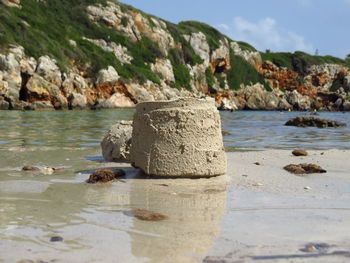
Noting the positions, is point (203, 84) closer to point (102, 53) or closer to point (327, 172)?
point (102, 53)

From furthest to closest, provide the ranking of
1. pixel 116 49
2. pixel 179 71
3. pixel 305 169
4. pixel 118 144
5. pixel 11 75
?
1. pixel 179 71
2. pixel 116 49
3. pixel 11 75
4. pixel 118 144
5. pixel 305 169

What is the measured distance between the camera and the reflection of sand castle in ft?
10.2

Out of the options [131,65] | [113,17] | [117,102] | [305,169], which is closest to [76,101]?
[117,102]

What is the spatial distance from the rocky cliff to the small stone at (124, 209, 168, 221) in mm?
40760

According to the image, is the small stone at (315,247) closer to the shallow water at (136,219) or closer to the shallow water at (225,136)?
the shallow water at (136,219)

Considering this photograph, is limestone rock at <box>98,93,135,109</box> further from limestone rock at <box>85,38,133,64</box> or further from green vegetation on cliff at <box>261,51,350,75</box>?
green vegetation on cliff at <box>261,51,350,75</box>

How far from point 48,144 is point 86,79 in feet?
166

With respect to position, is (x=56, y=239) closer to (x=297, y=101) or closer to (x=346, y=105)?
(x=297, y=101)

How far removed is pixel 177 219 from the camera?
4.05 m

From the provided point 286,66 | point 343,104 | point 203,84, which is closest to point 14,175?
point 203,84

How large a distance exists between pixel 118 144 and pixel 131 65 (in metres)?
67.6

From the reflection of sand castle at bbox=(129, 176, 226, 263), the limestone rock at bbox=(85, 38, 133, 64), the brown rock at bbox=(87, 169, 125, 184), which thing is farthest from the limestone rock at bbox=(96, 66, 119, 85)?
the reflection of sand castle at bbox=(129, 176, 226, 263)

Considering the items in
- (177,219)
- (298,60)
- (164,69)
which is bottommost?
(177,219)

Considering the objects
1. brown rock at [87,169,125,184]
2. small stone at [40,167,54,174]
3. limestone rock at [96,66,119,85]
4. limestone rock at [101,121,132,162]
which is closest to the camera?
brown rock at [87,169,125,184]
